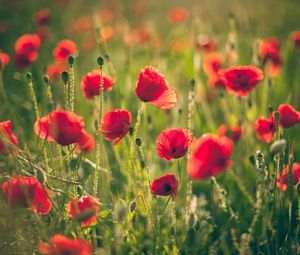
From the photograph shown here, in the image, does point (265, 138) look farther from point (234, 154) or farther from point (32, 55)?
point (32, 55)

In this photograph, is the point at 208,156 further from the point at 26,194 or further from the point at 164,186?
the point at 26,194

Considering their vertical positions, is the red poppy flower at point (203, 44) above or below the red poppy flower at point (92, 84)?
above

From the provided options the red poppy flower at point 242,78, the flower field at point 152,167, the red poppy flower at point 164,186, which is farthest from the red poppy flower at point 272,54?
the red poppy flower at point 164,186

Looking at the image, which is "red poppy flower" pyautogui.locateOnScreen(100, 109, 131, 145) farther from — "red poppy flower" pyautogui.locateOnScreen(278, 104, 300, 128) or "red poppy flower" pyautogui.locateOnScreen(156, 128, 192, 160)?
"red poppy flower" pyautogui.locateOnScreen(278, 104, 300, 128)

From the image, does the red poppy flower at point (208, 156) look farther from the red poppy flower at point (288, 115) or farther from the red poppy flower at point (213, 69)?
the red poppy flower at point (213, 69)

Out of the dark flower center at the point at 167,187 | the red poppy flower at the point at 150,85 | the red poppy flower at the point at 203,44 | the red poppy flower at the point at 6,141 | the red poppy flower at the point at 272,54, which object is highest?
the red poppy flower at the point at 203,44

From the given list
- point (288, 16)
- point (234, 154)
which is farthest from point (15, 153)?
point (288, 16)

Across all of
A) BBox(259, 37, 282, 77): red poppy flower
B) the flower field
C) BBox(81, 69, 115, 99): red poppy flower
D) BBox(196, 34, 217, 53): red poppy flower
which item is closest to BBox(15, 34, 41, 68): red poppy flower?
the flower field
